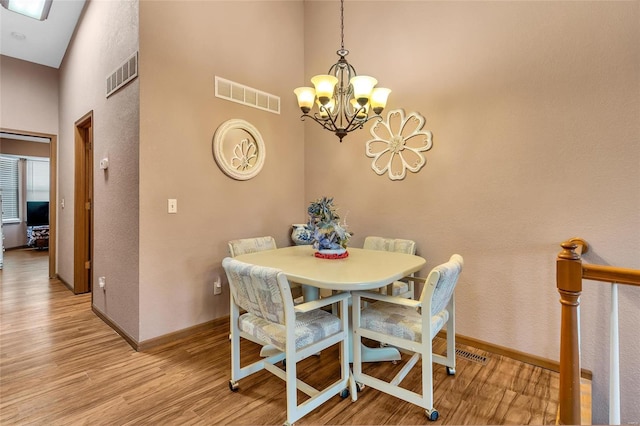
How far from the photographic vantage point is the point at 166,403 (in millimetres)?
1868

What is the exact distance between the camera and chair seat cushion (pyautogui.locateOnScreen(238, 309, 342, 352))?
1.73m

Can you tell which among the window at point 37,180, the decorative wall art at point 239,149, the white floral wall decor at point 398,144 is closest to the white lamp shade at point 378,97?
the white floral wall decor at point 398,144

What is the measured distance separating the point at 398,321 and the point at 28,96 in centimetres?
552

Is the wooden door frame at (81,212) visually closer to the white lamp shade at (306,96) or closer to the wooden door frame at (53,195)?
the wooden door frame at (53,195)

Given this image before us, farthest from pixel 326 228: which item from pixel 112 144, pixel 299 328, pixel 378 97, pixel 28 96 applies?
pixel 28 96

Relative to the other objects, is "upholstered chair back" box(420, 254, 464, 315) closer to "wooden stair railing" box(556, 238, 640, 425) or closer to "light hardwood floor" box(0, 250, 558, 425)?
"wooden stair railing" box(556, 238, 640, 425)

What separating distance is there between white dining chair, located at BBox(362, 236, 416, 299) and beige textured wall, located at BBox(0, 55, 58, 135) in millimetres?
4779

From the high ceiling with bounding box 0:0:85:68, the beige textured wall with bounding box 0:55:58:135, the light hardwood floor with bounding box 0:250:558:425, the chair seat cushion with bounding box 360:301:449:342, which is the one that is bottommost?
the light hardwood floor with bounding box 0:250:558:425

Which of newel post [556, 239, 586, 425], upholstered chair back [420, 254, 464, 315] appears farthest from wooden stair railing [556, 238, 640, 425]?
upholstered chair back [420, 254, 464, 315]

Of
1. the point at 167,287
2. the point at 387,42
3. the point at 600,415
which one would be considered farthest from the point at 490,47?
the point at 167,287

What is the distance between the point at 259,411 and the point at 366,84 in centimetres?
216

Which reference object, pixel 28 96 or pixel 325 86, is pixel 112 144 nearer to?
pixel 325 86

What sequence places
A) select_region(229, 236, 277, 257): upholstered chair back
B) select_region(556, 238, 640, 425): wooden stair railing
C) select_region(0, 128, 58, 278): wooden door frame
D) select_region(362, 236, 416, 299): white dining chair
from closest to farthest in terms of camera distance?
select_region(556, 238, 640, 425): wooden stair railing, select_region(362, 236, 416, 299): white dining chair, select_region(229, 236, 277, 257): upholstered chair back, select_region(0, 128, 58, 278): wooden door frame

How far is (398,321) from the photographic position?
1.84 m
